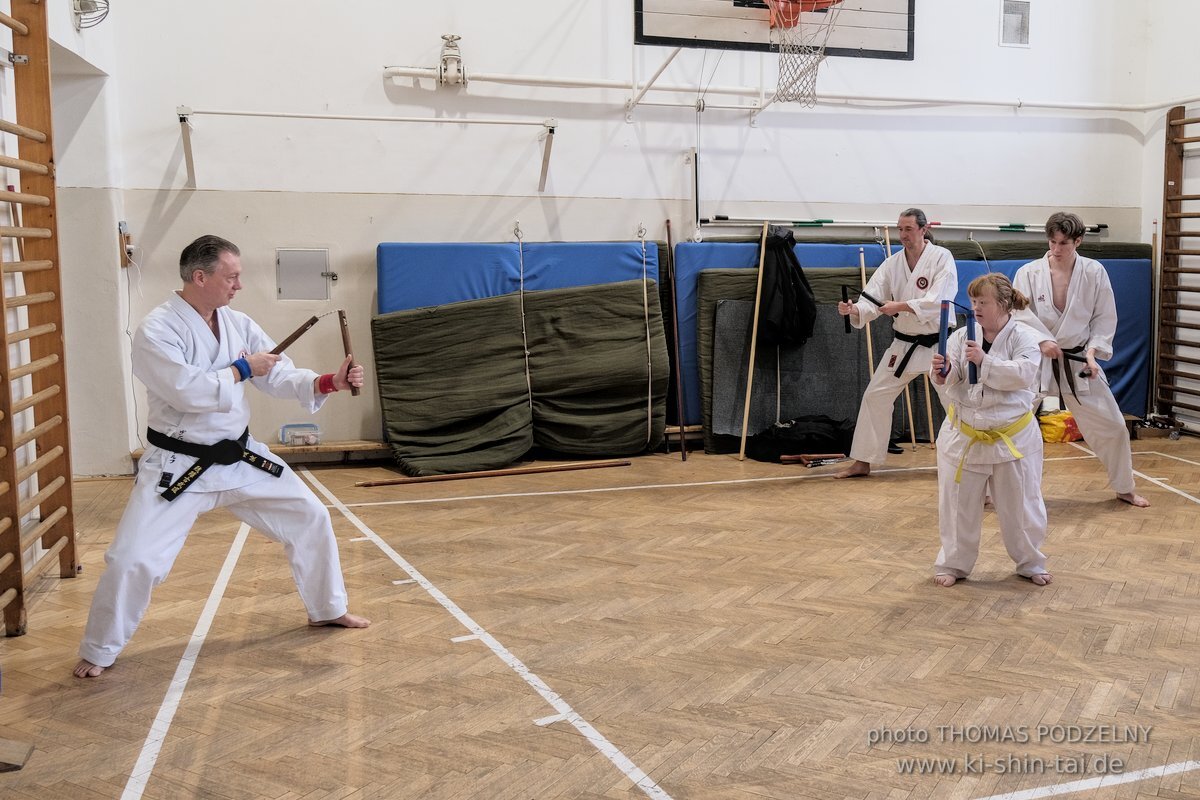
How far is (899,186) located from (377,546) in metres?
5.02

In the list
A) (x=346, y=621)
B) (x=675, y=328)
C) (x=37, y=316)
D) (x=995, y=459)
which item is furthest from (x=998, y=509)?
(x=37, y=316)

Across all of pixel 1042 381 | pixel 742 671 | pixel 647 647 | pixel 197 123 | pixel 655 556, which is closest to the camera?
pixel 742 671

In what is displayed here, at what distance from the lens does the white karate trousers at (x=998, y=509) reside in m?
4.13

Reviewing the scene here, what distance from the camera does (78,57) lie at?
5840 mm

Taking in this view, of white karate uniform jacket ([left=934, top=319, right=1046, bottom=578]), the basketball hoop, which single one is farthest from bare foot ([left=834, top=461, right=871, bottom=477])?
the basketball hoop

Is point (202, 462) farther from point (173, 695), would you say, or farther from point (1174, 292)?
point (1174, 292)

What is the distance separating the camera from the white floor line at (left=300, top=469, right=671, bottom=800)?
8.64ft

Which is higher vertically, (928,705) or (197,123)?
(197,123)

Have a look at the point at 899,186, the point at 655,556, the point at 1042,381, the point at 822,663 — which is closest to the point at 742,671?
the point at 822,663

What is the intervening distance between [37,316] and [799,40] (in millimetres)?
5190

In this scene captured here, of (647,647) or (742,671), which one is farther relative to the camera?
(647,647)

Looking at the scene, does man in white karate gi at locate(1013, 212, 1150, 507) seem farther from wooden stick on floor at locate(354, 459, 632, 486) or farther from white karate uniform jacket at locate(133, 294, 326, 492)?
white karate uniform jacket at locate(133, 294, 326, 492)

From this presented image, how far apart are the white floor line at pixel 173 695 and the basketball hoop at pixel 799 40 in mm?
4704

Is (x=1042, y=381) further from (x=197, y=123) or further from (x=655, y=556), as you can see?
(x=197, y=123)
